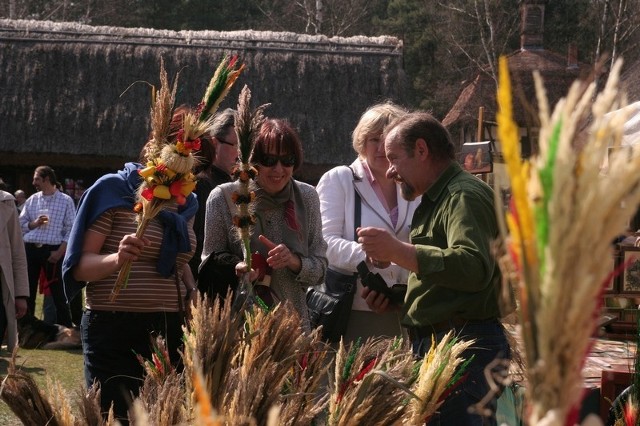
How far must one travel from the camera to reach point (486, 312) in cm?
331

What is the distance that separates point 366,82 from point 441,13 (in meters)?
13.1

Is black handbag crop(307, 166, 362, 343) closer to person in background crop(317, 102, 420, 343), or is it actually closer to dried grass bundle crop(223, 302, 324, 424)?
person in background crop(317, 102, 420, 343)

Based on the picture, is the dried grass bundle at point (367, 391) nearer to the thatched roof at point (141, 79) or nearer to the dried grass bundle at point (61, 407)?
the dried grass bundle at point (61, 407)

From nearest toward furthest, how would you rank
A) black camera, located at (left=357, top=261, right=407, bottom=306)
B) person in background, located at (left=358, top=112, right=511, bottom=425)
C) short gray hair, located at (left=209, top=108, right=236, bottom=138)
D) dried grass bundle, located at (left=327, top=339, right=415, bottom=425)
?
dried grass bundle, located at (left=327, top=339, right=415, bottom=425), person in background, located at (left=358, top=112, right=511, bottom=425), black camera, located at (left=357, top=261, right=407, bottom=306), short gray hair, located at (left=209, top=108, right=236, bottom=138)

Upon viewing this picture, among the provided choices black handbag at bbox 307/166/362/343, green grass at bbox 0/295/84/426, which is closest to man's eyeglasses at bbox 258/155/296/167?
black handbag at bbox 307/166/362/343

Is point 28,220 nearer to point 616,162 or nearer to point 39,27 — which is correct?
point 616,162

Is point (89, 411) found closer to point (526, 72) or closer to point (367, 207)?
point (367, 207)

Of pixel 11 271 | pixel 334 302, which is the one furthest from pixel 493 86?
pixel 334 302

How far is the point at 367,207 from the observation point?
4.25 m

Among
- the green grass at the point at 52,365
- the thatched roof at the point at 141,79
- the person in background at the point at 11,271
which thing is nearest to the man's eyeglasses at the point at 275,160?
the person in background at the point at 11,271

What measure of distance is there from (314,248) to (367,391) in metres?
2.14

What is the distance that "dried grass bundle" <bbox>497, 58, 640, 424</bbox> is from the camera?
0.82 metres

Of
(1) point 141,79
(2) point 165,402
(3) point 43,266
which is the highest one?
(1) point 141,79

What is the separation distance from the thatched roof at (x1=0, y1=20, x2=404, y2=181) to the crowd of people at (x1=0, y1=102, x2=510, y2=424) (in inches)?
583
